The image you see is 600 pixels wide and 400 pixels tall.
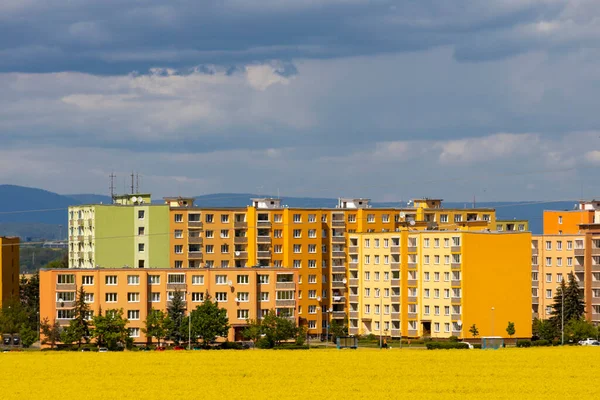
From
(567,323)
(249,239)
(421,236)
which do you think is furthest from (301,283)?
(567,323)

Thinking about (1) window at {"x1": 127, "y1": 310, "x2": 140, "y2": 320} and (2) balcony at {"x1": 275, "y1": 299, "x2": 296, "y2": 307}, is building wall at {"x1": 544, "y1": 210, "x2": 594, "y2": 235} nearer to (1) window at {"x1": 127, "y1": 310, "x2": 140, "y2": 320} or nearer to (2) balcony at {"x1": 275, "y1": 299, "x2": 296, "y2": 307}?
(2) balcony at {"x1": 275, "y1": 299, "x2": 296, "y2": 307}

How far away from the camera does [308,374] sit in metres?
85.5

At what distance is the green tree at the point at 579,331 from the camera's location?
153m

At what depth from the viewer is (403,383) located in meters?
80.4

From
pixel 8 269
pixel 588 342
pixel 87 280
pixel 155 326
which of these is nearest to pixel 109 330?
pixel 155 326

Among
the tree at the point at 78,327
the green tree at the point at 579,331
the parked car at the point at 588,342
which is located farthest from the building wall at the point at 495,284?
the tree at the point at 78,327

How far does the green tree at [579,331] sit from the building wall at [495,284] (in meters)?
4.42

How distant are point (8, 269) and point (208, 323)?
5273 cm

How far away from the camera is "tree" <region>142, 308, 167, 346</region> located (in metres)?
142

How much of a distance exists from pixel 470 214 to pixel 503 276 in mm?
39282

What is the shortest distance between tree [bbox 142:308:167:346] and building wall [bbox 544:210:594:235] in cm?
6274

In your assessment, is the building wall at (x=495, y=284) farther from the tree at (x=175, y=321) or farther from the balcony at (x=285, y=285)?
the tree at (x=175, y=321)

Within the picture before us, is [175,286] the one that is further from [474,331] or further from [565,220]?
[565,220]

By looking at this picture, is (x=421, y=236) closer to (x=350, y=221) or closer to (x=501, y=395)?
(x=350, y=221)
